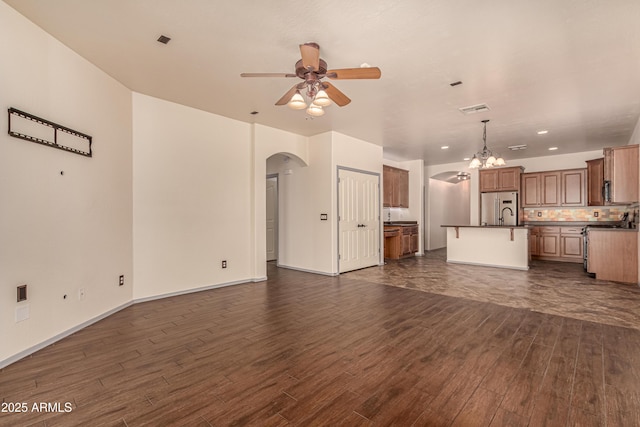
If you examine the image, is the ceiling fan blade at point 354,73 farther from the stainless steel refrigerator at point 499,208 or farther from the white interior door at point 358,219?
the stainless steel refrigerator at point 499,208

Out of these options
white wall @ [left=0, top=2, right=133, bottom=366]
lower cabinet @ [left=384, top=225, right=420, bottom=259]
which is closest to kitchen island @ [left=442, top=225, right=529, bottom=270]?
lower cabinet @ [left=384, top=225, right=420, bottom=259]

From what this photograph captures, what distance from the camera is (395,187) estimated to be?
8633 mm

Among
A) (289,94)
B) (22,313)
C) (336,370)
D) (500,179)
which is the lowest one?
(336,370)

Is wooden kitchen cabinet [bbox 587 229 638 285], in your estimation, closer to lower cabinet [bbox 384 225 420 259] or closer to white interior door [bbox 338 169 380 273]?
lower cabinet [bbox 384 225 420 259]

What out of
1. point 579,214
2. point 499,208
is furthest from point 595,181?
point 499,208

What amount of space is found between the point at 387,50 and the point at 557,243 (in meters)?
7.82

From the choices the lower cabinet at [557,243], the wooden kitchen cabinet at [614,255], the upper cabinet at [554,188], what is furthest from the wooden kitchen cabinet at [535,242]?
the wooden kitchen cabinet at [614,255]

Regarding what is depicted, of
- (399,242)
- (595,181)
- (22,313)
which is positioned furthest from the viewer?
(399,242)

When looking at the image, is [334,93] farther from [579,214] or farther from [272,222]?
[579,214]

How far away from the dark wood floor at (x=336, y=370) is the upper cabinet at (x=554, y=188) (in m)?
5.80

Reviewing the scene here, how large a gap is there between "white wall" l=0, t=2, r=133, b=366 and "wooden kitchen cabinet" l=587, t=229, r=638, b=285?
7.91m

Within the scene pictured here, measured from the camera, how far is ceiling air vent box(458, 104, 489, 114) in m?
4.56

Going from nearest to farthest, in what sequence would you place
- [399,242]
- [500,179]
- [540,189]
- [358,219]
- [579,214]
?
[358,219] → [579,214] → [540,189] → [399,242] → [500,179]

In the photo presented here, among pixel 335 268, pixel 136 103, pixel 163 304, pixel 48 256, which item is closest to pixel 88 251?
pixel 48 256
